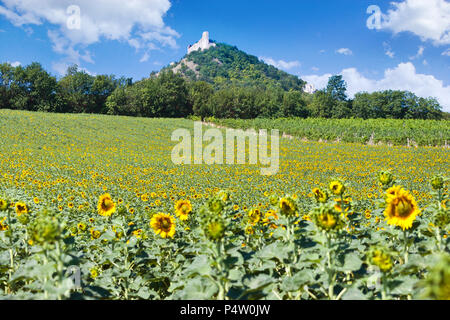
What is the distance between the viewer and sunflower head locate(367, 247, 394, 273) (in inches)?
68.9

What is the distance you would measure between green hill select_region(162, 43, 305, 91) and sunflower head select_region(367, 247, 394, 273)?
420 ft

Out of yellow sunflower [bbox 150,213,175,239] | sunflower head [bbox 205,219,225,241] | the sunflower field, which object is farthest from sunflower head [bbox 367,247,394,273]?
yellow sunflower [bbox 150,213,175,239]

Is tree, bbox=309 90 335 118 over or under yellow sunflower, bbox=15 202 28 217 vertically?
over

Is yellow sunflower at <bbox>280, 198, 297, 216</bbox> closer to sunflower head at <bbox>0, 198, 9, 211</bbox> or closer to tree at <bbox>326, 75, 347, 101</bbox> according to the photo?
sunflower head at <bbox>0, 198, 9, 211</bbox>

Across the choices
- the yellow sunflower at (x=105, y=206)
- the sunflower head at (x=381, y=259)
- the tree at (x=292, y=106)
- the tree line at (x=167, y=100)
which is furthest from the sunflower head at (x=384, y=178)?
the tree at (x=292, y=106)

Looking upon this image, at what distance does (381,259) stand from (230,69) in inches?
6280

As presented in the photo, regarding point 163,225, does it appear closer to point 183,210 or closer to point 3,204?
point 183,210

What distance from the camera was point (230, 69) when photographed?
154 metres

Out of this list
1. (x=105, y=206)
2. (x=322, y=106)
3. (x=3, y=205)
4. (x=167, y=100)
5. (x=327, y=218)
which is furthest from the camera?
(x=322, y=106)

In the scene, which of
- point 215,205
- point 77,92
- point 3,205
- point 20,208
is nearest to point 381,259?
point 215,205

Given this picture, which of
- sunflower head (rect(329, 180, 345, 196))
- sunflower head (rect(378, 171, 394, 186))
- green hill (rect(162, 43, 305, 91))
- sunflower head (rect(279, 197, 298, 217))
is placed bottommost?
sunflower head (rect(279, 197, 298, 217))
